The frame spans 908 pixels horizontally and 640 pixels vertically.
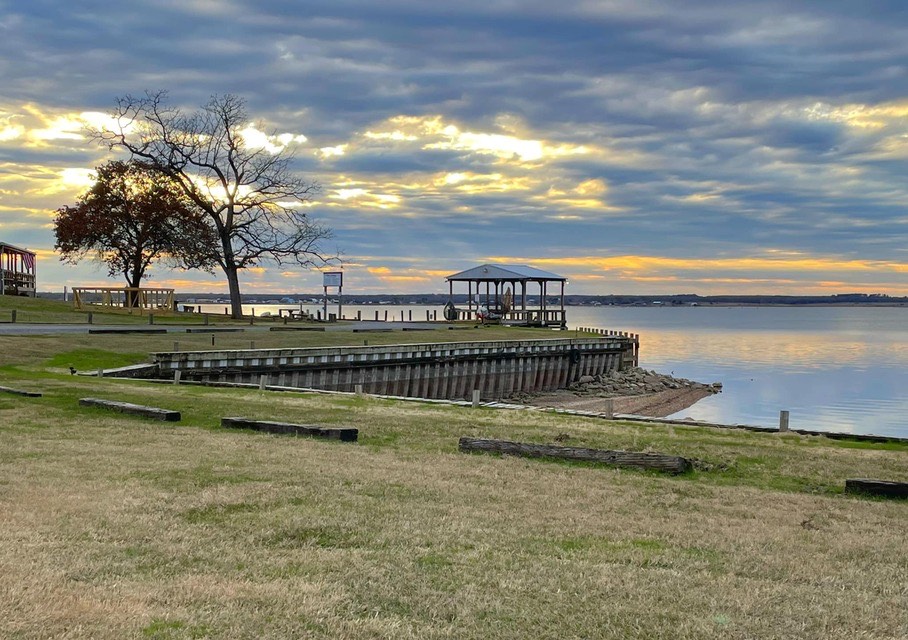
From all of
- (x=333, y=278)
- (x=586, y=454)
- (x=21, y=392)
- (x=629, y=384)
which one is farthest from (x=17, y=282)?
(x=586, y=454)

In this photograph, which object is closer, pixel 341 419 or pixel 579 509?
pixel 579 509

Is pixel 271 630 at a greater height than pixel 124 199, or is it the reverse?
pixel 124 199

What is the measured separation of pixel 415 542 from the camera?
820 centimetres

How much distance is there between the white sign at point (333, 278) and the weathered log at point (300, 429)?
6139 cm

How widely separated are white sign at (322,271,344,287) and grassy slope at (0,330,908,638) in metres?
62.3

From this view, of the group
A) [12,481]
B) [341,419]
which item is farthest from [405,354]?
[12,481]

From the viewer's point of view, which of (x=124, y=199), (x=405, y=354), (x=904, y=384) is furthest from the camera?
(x=124, y=199)

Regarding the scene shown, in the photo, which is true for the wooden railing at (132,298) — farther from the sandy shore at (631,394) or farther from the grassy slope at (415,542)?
the grassy slope at (415,542)

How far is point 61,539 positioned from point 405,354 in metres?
34.1

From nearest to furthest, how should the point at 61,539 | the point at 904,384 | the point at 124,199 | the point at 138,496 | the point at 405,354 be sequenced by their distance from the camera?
the point at 61,539 < the point at 138,496 < the point at 405,354 < the point at 904,384 < the point at 124,199

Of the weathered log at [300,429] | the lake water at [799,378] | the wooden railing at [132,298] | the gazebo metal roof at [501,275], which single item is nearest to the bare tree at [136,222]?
the wooden railing at [132,298]

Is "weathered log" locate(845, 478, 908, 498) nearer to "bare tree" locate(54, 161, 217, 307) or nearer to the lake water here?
the lake water

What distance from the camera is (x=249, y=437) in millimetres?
14469

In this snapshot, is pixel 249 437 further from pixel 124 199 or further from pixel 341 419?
pixel 124 199
